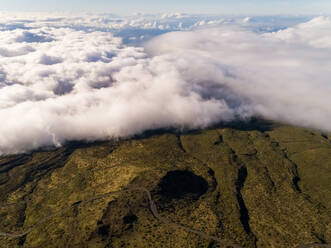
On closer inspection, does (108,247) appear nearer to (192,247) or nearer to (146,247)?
(146,247)

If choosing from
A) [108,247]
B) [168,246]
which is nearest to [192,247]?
[168,246]

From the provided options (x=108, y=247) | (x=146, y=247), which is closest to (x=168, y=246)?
(x=146, y=247)

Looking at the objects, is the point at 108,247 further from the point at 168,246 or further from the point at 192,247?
the point at 192,247

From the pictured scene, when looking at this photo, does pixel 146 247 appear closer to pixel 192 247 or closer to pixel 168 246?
pixel 168 246

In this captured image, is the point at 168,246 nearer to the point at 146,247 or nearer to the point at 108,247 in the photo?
the point at 146,247

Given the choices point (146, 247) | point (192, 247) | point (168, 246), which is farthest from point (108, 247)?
point (192, 247)
